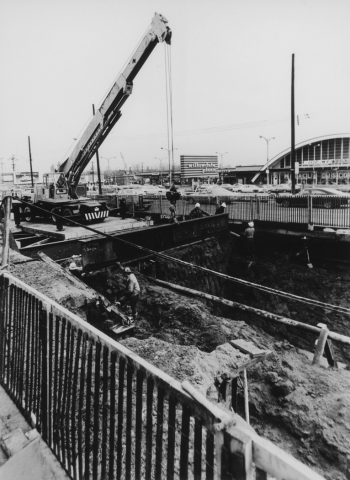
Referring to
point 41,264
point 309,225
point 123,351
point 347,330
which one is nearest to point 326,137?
point 309,225

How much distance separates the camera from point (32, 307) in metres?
3.42

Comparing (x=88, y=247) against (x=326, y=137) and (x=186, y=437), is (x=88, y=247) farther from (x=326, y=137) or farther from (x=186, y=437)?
(x=326, y=137)

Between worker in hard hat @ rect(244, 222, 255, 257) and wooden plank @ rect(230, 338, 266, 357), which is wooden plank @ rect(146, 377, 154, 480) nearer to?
wooden plank @ rect(230, 338, 266, 357)

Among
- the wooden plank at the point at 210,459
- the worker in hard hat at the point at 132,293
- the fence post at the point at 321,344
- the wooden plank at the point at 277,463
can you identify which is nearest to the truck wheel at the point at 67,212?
the worker in hard hat at the point at 132,293

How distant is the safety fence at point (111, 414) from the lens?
1.60 m

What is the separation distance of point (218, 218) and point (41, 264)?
968 cm

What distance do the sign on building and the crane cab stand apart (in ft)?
→ 238

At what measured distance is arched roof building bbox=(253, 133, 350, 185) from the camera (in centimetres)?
5531

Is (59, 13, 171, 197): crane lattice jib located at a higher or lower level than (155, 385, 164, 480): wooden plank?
higher

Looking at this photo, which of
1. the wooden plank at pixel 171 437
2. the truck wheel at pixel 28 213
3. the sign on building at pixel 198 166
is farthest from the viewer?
the sign on building at pixel 198 166

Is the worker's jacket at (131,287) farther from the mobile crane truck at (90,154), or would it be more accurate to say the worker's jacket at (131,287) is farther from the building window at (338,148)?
the building window at (338,148)

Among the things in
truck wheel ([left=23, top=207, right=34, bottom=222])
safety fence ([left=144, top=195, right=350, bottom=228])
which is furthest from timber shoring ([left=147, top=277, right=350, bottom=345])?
truck wheel ([left=23, top=207, right=34, bottom=222])

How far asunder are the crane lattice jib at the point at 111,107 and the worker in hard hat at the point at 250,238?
7.89m

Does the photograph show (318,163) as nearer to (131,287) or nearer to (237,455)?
(131,287)
